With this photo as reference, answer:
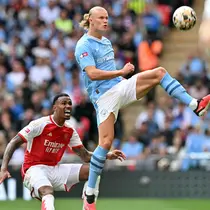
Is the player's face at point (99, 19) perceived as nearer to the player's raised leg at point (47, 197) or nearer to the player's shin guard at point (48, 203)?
the player's raised leg at point (47, 197)

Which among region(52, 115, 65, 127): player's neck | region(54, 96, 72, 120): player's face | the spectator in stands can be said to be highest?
region(54, 96, 72, 120): player's face

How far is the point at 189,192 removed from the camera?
19.4 metres

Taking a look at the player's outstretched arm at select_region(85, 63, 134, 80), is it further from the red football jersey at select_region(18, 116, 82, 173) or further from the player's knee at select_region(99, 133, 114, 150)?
the red football jersey at select_region(18, 116, 82, 173)

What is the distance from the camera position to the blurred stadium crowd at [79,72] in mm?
20219

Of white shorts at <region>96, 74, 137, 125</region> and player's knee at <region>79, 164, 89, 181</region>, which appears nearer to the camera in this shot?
white shorts at <region>96, 74, 137, 125</region>

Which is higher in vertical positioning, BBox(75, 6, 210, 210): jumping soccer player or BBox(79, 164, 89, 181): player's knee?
BBox(75, 6, 210, 210): jumping soccer player

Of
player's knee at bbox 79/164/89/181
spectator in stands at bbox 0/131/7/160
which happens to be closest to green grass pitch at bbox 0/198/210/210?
spectator in stands at bbox 0/131/7/160

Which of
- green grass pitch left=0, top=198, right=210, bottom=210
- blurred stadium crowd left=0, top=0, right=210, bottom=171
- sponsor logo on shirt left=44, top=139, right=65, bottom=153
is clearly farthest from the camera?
blurred stadium crowd left=0, top=0, right=210, bottom=171

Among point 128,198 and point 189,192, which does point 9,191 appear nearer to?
point 128,198

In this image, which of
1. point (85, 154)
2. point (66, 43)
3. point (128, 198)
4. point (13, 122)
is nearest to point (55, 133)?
point (85, 154)

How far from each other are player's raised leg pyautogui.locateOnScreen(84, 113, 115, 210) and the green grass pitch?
3625mm

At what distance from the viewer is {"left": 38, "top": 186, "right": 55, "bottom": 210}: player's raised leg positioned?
1244 cm

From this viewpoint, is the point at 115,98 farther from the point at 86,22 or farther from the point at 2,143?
the point at 2,143

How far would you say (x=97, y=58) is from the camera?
43.1 ft
